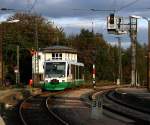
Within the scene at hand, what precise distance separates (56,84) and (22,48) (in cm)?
4725

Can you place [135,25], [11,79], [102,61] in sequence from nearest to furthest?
1. [11,79]
2. [135,25]
3. [102,61]

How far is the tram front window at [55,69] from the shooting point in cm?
5706

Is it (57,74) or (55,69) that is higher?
(55,69)

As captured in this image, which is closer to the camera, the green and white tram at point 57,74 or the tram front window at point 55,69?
the green and white tram at point 57,74

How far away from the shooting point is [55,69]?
5781 centimetres

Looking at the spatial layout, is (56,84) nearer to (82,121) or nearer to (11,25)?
(82,121)

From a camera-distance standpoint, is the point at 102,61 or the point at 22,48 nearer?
the point at 22,48

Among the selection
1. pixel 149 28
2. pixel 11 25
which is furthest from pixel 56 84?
pixel 11 25

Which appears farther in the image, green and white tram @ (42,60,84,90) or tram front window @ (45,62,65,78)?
tram front window @ (45,62,65,78)

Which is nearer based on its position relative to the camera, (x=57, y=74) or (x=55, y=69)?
(x=57, y=74)

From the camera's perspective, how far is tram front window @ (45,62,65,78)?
187 ft

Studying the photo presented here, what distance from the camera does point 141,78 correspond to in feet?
517

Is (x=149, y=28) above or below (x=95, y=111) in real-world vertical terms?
above

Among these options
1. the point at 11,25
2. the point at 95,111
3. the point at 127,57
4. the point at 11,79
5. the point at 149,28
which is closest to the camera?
the point at 95,111
